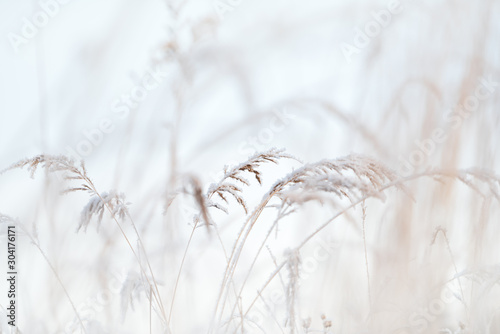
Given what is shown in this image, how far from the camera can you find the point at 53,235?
2617mm

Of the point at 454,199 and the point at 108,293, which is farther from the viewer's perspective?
the point at 454,199

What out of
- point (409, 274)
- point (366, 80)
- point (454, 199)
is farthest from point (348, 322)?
point (366, 80)

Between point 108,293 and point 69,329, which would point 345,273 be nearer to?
point 108,293

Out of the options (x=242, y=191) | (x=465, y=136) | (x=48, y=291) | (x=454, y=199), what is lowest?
(x=242, y=191)

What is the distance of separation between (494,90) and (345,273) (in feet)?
3.63

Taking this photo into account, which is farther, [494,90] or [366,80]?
[366,80]

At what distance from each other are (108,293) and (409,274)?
1.18 meters

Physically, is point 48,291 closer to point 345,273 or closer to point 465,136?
point 345,273

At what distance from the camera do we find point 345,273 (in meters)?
2.85

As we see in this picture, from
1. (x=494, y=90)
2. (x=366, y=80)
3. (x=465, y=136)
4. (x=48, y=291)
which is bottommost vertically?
(x=48, y=291)

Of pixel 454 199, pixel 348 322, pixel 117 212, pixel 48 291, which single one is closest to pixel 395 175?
pixel 117 212

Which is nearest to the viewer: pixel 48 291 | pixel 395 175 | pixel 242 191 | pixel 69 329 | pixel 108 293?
pixel 395 175

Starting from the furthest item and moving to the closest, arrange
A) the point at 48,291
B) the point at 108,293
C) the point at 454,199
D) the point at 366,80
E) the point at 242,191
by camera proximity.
A: the point at 366,80 → the point at 454,199 → the point at 48,291 → the point at 108,293 → the point at 242,191

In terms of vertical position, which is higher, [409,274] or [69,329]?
[409,274]
